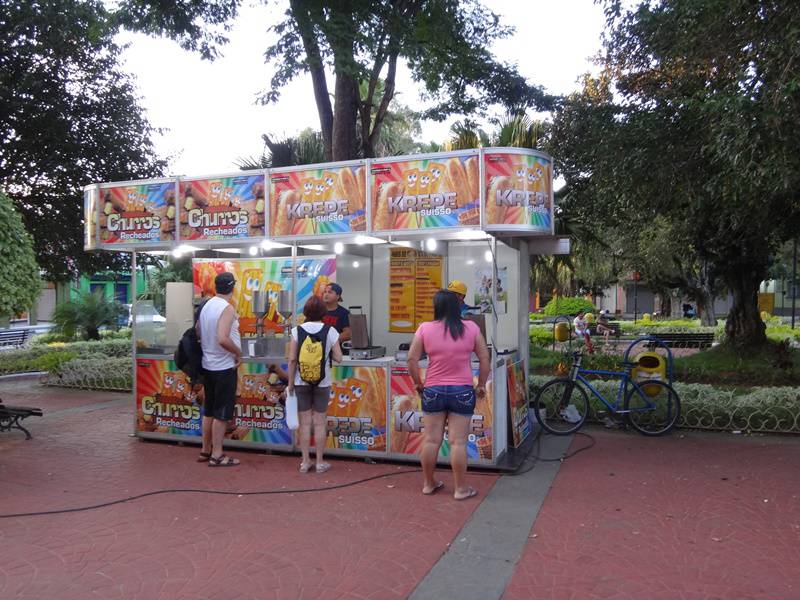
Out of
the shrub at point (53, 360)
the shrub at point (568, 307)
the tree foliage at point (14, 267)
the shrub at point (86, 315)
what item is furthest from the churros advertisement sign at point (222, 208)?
the shrub at point (568, 307)

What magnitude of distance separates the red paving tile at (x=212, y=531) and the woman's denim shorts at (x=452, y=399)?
78 cm

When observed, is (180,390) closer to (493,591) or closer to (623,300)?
(493,591)

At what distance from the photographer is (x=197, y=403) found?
7.39 m

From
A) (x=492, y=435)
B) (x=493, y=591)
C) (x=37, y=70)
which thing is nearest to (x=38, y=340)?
(x=37, y=70)

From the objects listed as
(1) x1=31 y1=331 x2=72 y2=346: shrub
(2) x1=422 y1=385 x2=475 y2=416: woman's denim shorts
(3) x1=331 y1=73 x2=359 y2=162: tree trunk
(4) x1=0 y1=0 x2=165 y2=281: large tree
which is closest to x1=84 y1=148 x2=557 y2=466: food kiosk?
(2) x1=422 y1=385 x2=475 y2=416: woman's denim shorts

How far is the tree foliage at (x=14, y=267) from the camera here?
251 inches

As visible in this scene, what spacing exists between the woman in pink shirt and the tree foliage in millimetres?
4149

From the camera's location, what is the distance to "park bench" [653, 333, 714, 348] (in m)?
20.2

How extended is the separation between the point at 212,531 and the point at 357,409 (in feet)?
7.61

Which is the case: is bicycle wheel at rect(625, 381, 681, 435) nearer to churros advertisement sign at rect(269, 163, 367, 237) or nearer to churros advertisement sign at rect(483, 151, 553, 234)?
churros advertisement sign at rect(483, 151, 553, 234)

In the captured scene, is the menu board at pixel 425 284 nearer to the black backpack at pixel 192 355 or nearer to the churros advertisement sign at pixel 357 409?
the churros advertisement sign at pixel 357 409

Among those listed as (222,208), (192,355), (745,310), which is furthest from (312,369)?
(745,310)

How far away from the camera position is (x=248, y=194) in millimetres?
7117

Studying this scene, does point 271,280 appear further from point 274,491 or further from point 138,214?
point 274,491
